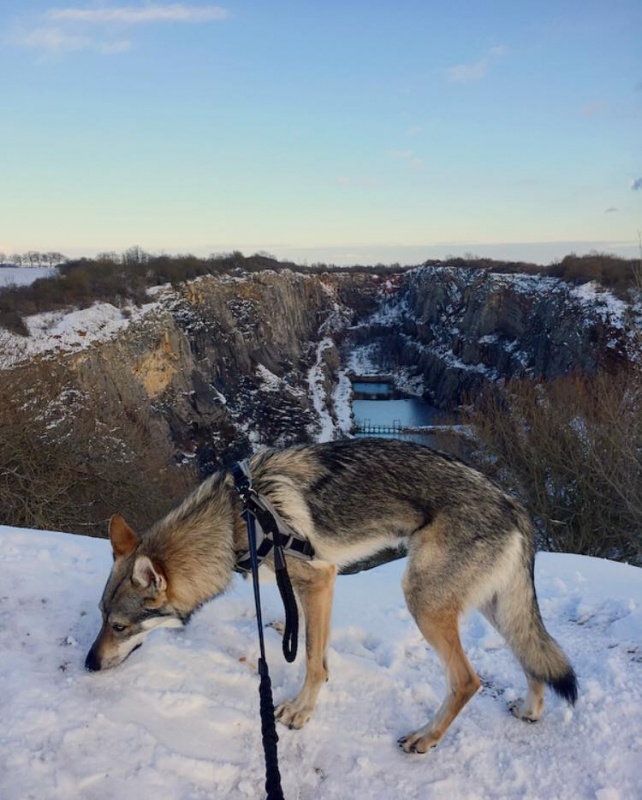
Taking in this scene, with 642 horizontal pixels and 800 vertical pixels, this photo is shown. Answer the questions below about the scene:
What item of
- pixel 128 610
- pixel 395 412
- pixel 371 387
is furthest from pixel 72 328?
pixel 371 387

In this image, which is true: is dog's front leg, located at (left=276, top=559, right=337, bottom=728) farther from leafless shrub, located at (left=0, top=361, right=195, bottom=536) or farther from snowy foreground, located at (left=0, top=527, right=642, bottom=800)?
leafless shrub, located at (left=0, top=361, right=195, bottom=536)

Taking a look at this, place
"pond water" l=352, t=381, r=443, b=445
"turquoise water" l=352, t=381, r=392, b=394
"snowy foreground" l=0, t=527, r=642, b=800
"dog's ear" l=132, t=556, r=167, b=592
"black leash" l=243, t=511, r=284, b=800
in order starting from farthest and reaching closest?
"turquoise water" l=352, t=381, r=392, b=394, "pond water" l=352, t=381, r=443, b=445, "dog's ear" l=132, t=556, r=167, b=592, "snowy foreground" l=0, t=527, r=642, b=800, "black leash" l=243, t=511, r=284, b=800

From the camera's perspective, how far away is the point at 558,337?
64.4 m

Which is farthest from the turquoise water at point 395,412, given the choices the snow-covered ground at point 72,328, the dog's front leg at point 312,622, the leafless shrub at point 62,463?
the dog's front leg at point 312,622

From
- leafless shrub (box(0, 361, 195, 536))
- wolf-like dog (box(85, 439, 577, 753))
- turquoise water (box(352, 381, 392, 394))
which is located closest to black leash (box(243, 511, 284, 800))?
wolf-like dog (box(85, 439, 577, 753))

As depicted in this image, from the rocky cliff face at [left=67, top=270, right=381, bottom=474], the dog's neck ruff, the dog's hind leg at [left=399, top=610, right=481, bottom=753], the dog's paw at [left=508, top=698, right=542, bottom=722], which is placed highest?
the dog's neck ruff

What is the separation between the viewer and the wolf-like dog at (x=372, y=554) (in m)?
3.48

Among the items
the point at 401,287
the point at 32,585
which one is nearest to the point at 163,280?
the point at 32,585

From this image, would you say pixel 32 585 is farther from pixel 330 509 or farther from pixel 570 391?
pixel 570 391

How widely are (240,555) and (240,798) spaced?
4.48 feet

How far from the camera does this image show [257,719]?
343 cm

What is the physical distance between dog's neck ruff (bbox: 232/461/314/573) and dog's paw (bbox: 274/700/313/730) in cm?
98

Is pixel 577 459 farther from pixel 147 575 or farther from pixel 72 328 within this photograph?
pixel 72 328

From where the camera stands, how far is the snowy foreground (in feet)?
9.69
